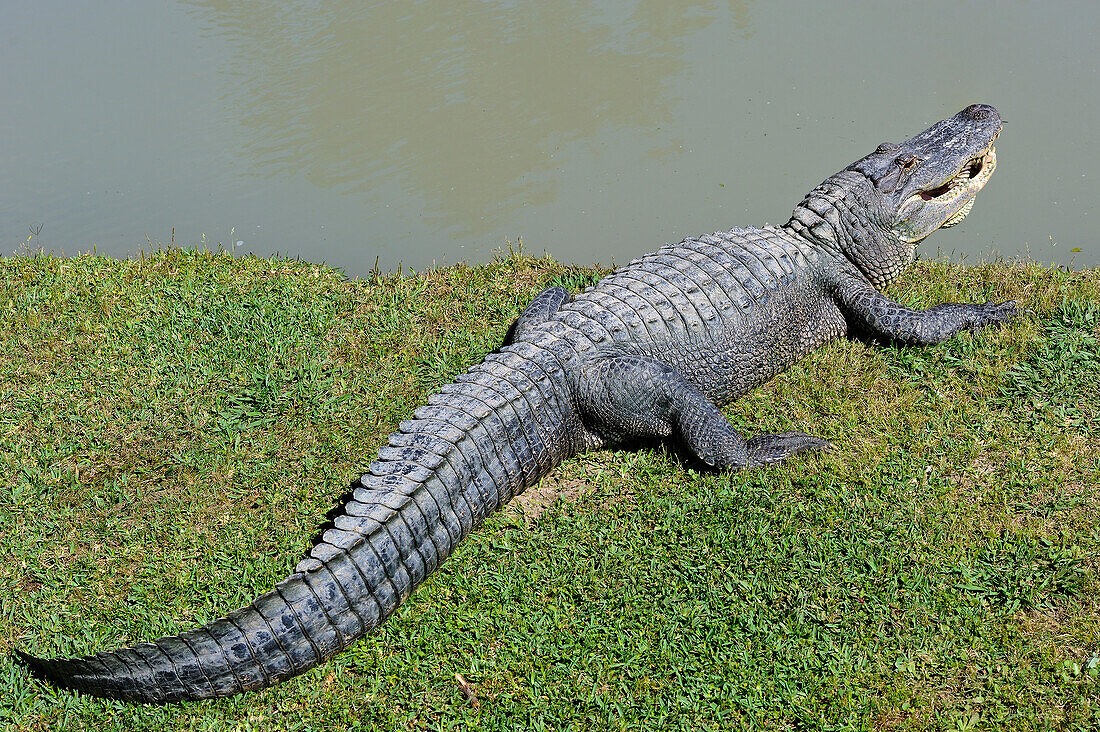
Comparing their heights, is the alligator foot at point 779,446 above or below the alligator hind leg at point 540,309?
below

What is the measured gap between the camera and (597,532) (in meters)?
4.07

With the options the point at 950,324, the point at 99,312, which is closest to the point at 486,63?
the point at 99,312

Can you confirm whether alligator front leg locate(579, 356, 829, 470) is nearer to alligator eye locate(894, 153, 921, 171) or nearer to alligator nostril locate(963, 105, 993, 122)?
alligator eye locate(894, 153, 921, 171)

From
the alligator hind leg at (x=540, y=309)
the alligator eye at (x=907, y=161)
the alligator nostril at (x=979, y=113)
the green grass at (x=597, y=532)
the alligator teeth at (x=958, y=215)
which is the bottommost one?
the green grass at (x=597, y=532)

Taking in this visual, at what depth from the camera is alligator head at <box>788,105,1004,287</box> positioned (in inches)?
208

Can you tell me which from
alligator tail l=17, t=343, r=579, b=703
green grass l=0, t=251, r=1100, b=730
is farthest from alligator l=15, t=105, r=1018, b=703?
green grass l=0, t=251, r=1100, b=730

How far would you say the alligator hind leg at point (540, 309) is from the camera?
5.14 meters

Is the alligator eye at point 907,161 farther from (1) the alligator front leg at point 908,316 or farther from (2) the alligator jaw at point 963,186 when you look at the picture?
(1) the alligator front leg at point 908,316

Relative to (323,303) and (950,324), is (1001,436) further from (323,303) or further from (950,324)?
(323,303)

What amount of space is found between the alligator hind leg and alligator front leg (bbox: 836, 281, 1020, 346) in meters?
1.71

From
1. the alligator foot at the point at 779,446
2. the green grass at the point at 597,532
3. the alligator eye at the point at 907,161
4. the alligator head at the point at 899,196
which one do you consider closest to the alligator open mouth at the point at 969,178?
the alligator head at the point at 899,196

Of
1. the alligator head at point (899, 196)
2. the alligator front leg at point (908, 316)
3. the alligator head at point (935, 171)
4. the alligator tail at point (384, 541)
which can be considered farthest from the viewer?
the alligator head at point (935, 171)

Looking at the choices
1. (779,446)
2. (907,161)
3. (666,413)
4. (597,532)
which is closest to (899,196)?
(907,161)

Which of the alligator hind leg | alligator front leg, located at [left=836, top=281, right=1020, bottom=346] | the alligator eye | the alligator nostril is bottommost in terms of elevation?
alligator front leg, located at [left=836, top=281, right=1020, bottom=346]
